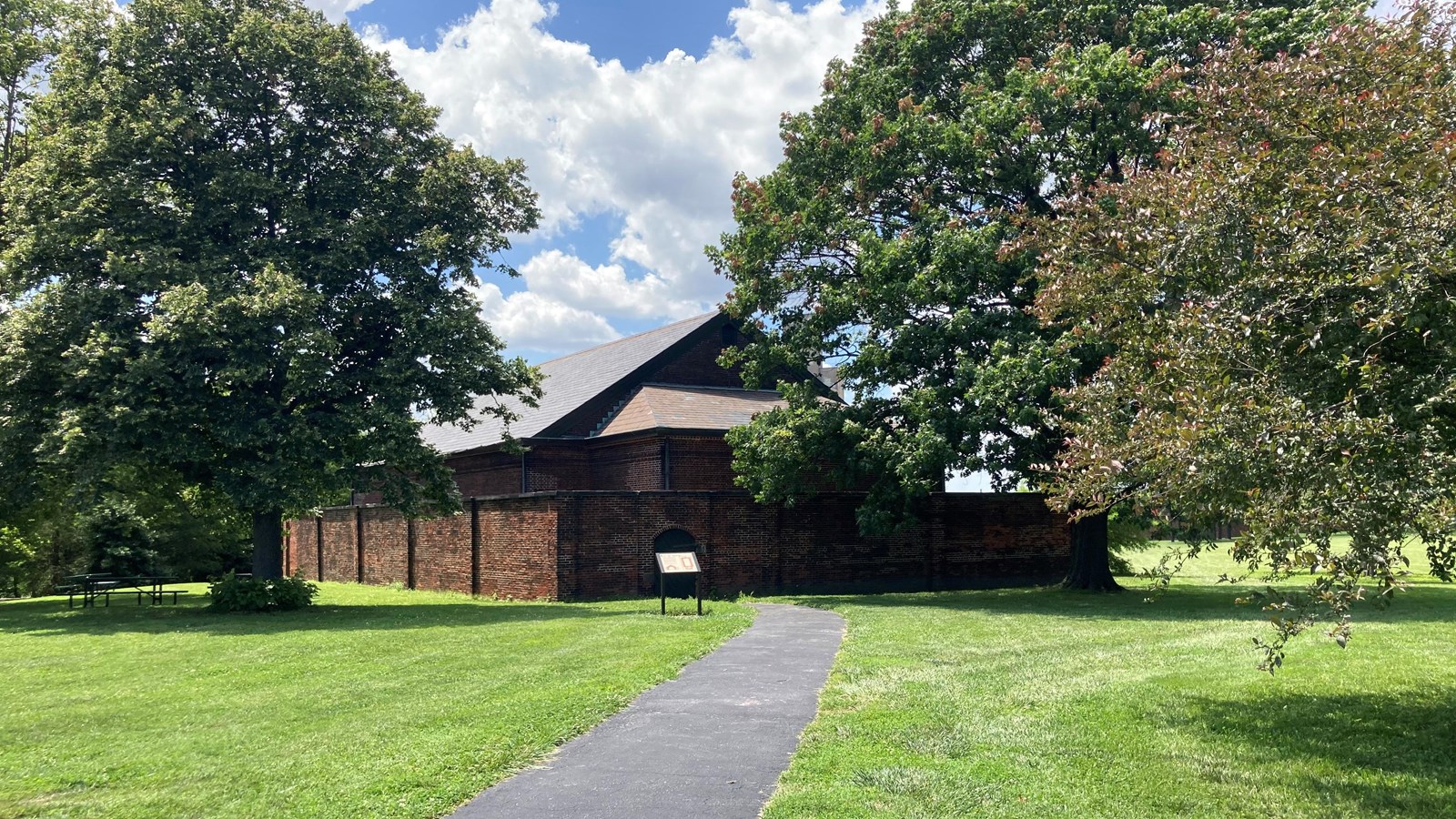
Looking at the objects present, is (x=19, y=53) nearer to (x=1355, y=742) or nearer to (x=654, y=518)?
(x=654, y=518)

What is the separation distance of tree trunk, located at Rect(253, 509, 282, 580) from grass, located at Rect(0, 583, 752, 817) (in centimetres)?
445

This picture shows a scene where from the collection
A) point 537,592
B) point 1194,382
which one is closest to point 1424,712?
point 1194,382

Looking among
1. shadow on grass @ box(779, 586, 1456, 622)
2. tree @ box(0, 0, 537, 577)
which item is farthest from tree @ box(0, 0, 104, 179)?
shadow on grass @ box(779, 586, 1456, 622)

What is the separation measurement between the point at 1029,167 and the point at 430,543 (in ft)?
65.5

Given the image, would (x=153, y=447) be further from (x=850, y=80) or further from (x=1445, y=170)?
(x=1445, y=170)

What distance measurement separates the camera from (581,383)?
34.6 metres

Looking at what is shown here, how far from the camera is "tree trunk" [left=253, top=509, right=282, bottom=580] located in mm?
23547

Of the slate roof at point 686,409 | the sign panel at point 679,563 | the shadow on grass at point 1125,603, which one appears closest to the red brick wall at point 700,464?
the slate roof at point 686,409

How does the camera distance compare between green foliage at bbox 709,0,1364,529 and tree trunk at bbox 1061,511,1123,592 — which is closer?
green foliage at bbox 709,0,1364,529

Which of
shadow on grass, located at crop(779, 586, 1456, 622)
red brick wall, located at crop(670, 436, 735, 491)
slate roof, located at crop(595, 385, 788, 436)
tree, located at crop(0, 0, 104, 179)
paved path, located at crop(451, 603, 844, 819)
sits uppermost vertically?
tree, located at crop(0, 0, 104, 179)

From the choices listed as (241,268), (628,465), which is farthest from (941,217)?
(241,268)

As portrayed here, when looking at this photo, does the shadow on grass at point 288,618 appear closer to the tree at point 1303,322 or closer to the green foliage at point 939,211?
the green foliage at point 939,211

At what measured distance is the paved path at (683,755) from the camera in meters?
6.39

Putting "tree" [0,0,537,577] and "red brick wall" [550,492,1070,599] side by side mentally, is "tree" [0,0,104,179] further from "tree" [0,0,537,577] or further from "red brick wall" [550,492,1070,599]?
"red brick wall" [550,492,1070,599]
